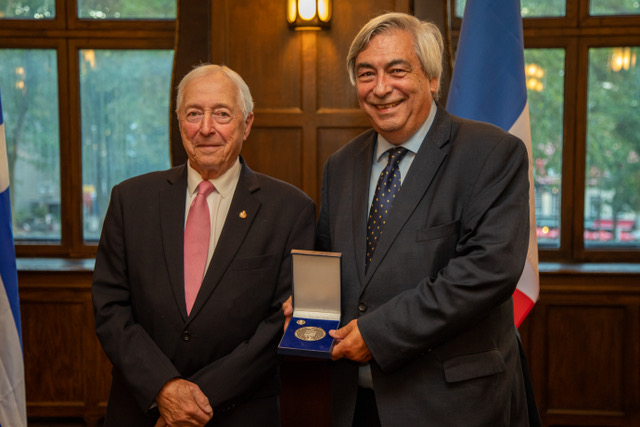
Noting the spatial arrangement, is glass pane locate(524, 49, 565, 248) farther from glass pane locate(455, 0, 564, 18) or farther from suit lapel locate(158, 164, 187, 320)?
suit lapel locate(158, 164, 187, 320)

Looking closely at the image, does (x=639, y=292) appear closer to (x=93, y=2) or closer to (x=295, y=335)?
(x=295, y=335)

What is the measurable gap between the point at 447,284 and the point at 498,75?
1.43 metres

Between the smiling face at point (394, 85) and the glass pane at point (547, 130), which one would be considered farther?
the glass pane at point (547, 130)

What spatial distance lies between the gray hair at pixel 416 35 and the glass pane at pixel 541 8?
2.27m

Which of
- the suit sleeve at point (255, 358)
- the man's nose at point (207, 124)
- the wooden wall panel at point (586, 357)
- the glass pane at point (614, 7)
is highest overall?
the glass pane at point (614, 7)

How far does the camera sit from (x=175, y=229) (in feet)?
5.96

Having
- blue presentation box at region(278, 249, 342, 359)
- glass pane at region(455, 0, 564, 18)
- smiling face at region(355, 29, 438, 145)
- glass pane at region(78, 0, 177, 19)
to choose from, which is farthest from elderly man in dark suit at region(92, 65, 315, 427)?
glass pane at region(455, 0, 564, 18)

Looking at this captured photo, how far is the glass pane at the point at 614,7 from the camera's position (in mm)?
3654

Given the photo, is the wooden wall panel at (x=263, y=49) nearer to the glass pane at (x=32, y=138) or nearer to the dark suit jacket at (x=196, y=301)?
the glass pane at (x=32, y=138)

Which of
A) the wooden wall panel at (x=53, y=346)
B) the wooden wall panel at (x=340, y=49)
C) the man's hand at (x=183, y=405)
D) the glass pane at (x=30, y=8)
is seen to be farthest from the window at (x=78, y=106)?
the man's hand at (x=183, y=405)

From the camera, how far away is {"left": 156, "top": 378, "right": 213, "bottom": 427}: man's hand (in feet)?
5.50

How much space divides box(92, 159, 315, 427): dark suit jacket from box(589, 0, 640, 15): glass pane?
2.85 m

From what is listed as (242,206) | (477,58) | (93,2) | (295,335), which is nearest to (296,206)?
(242,206)

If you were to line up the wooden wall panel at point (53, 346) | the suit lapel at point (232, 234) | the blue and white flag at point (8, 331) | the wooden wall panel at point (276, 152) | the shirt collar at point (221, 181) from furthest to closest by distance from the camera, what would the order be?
1. the wooden wall panel at point (276, 152)
2. the wooden wall panel at point (53, 346)
3. the blue and white flag at point (8, 331)
4. the shirt collar at point (221, 181)
5. the suit lapel at point (232, 234)
